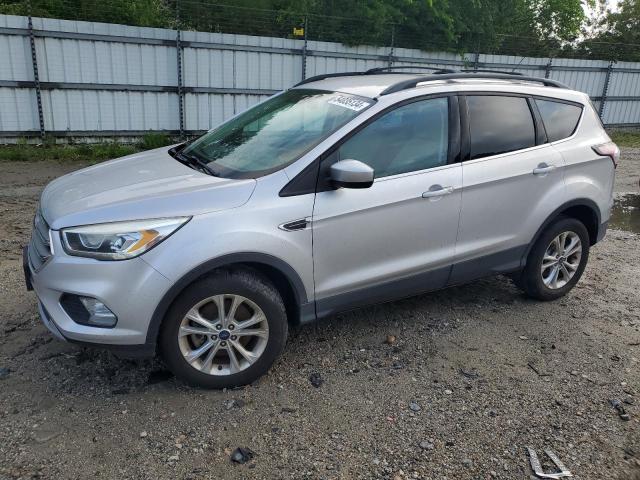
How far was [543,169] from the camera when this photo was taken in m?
4.20

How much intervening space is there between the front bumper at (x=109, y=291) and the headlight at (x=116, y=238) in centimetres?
4

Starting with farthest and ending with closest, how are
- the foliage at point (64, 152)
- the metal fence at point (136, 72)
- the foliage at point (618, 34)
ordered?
the foliage at point (618, 34)
the metal fence at point (136, 72)
the foliage at point (64, 152)

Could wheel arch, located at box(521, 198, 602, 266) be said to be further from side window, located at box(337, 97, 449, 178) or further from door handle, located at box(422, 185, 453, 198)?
side window, located at box(337, 97, 449, 178)

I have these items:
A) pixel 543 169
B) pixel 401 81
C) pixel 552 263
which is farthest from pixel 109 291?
pixel 552 263

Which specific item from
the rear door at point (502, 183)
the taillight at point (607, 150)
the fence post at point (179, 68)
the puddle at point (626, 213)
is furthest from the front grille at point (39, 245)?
the fence post at point (179, 68)

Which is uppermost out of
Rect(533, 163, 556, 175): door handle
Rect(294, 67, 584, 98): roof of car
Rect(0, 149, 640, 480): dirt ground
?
Rect(294, 67, 584, 98): roof of car

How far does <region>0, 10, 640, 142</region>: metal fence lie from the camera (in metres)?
9.88

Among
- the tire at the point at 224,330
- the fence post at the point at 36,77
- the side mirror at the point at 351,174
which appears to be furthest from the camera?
the fence post at the point at 36,77

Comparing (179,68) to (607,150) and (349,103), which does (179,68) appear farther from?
(607,150)

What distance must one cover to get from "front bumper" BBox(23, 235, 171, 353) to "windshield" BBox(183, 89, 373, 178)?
0.86 m

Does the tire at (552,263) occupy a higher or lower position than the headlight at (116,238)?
lower

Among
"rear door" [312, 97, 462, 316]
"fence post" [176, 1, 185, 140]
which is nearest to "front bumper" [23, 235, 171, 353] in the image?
"rear door" [312, 97, 462, 316]

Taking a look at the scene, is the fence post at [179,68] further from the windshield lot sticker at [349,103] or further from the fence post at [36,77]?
the windshield lot sticker at [349,103]

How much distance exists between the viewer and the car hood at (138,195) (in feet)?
9.71
